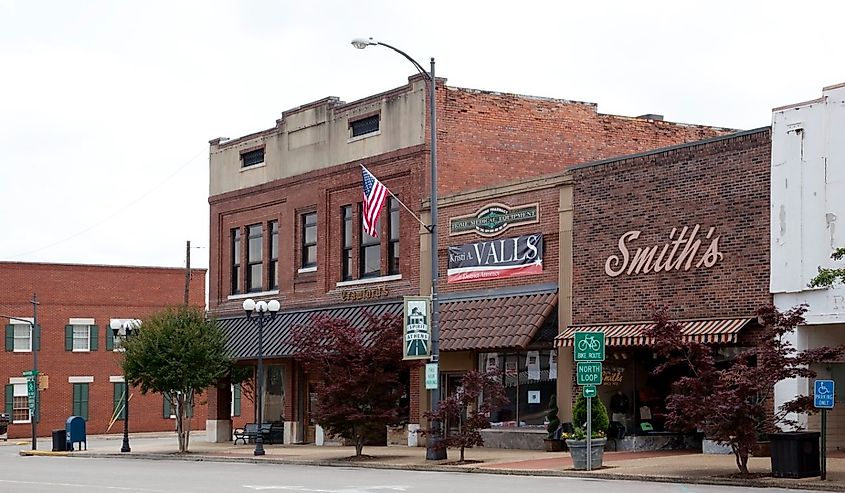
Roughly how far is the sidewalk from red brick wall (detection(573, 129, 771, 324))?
139 inches

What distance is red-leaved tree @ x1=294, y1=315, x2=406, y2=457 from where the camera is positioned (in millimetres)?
34344

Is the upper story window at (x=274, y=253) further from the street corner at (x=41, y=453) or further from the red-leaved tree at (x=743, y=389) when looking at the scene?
the red-leaved tree at (x=743, y=389)

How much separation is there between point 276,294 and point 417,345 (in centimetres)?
1432

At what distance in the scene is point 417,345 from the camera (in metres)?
32.8

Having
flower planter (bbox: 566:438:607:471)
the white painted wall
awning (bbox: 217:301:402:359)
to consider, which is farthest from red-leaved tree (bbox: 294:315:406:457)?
the white painted wall

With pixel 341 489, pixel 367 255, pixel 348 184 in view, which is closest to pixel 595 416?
pixel 341 489

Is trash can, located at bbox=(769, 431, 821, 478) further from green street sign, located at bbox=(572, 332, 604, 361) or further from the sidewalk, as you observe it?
green street sign, located at bbox=(572, 332, 604, 361)

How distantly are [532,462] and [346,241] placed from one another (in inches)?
569

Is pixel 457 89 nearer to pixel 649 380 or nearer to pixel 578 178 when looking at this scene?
pixel 578 178

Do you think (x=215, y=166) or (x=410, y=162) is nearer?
(x=410, y=162)

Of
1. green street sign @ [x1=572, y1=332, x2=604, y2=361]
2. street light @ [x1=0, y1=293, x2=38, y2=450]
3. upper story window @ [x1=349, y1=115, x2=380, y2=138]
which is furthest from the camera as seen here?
street light @ [x1=0, y1=293, x2=38, y2=450]

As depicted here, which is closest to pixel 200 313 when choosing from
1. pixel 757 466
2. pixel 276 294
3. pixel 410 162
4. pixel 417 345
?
pixel 276 294

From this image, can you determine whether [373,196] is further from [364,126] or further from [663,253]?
[663,253]

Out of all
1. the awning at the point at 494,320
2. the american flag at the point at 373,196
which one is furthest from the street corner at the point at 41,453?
the american flag at the point at 373,196
